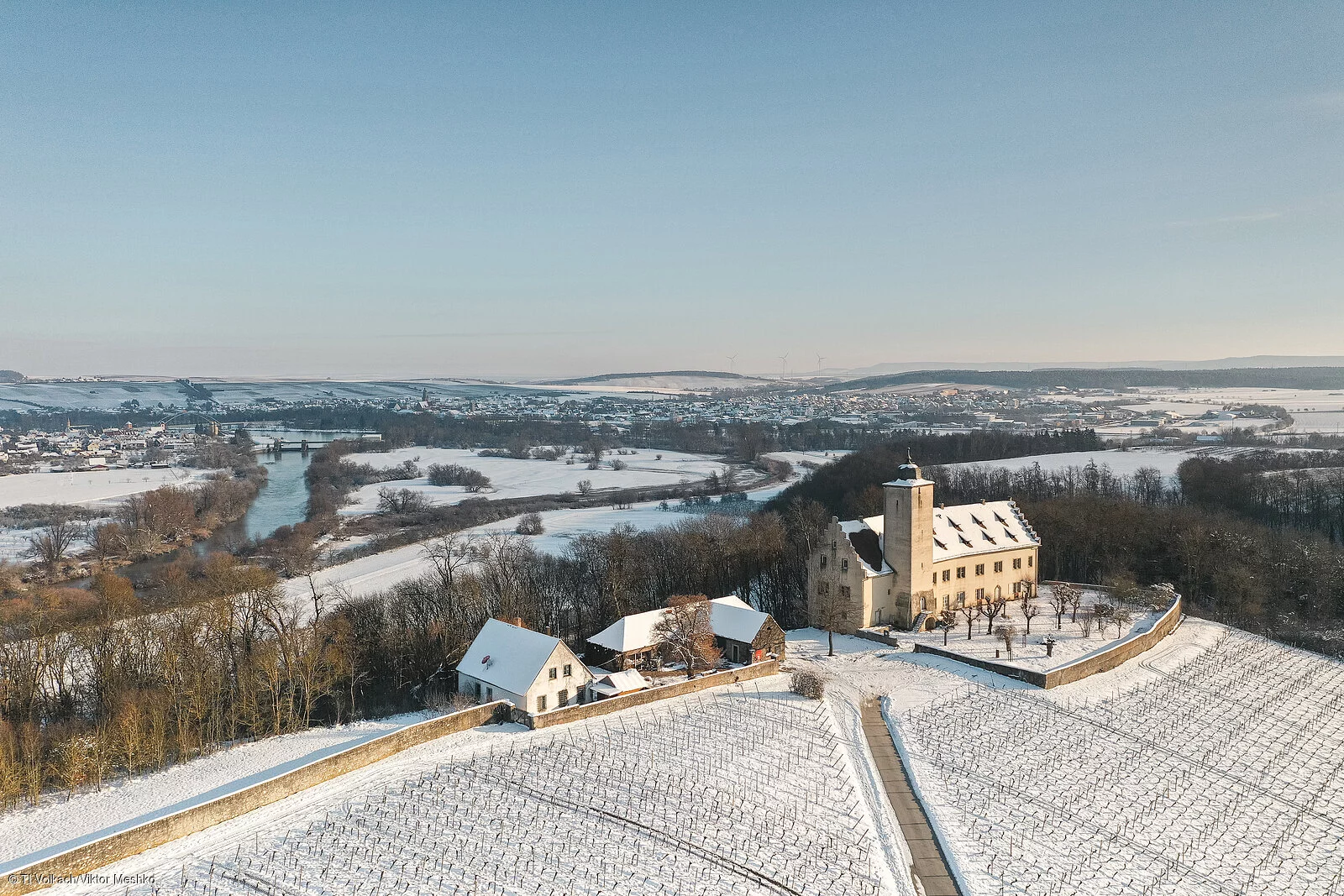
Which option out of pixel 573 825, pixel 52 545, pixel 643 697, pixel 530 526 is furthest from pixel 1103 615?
pixel 52 545

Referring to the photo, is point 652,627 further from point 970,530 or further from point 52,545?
point 52,545

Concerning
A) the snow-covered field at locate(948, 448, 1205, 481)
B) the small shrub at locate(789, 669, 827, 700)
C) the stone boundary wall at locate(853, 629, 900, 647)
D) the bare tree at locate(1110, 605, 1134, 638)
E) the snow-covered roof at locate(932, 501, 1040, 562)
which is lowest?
the stone boundary wall at locate(853, 629, 900, 647)

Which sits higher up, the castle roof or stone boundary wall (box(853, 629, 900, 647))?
the castle roof

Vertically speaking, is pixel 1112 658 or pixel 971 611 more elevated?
pixel 1112 658

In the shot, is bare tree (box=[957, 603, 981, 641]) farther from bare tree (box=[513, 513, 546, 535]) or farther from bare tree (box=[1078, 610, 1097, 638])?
bare tree (box=[513, 513, 546, 535])

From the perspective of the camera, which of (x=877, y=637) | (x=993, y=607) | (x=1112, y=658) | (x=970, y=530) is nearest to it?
(x=1112, y=658)

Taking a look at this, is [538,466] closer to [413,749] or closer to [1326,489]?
[1326,489]

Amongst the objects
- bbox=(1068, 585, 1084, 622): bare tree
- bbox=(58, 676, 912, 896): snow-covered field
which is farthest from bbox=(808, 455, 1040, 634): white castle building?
bbox=(58, 676, 912, 896): snow-covered field
